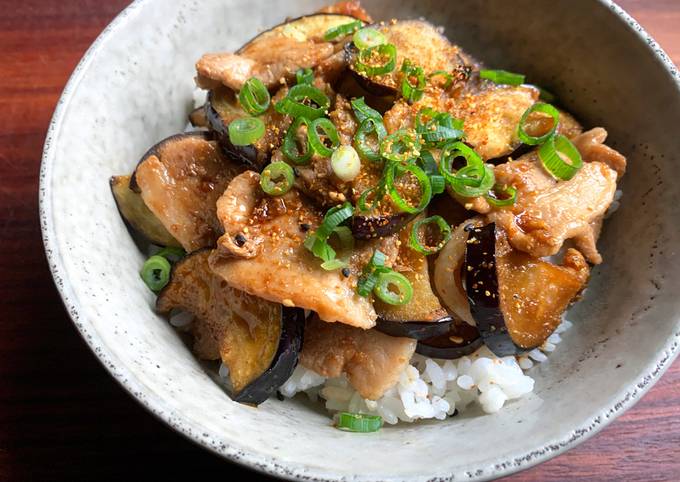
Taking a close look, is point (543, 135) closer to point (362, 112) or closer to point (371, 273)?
point (362, 112)

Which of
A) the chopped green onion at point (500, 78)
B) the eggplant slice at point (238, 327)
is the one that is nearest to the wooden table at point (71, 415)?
the eggplant slice at point (238, 327)

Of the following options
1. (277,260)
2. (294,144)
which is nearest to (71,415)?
(277,260)

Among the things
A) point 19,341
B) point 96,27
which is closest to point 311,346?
point 19,341

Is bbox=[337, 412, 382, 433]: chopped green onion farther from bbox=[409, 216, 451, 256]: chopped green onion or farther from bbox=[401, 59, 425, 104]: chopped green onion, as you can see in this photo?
bbox=[401, 59, 425, 104]: chopped green onion

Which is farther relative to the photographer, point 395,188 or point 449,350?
point 449,350

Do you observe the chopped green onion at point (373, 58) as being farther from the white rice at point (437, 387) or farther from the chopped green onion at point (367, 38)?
the white rice at point (437, 387)

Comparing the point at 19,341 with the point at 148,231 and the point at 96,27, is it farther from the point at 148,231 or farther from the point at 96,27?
the point at 96,27
